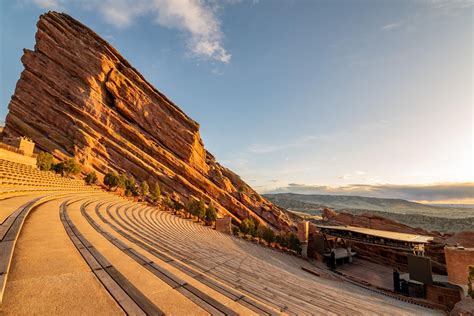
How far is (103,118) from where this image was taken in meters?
41.0

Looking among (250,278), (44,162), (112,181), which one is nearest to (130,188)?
(112,181)

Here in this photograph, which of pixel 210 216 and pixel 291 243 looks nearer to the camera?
pixel 291 243

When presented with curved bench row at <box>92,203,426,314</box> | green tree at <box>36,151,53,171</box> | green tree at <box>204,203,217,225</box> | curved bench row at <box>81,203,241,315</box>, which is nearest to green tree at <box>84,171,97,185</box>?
green tree at <box>36,151,53,171</box>

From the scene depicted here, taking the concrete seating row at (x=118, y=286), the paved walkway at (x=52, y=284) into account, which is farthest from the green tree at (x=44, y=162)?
the concrete seating row at (x=118, y=286)

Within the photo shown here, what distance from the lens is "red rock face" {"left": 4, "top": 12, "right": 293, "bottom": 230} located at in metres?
36.7

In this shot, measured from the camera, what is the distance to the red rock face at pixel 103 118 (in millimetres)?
36688

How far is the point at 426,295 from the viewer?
21.6 metres

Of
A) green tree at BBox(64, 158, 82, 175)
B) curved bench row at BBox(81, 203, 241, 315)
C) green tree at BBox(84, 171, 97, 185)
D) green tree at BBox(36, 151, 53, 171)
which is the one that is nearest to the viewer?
curved bench row at BBox(81, 203, 241, 315)

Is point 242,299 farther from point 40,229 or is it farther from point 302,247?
point 302,247

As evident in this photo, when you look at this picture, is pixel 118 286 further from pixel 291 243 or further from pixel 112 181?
pixel 291 243

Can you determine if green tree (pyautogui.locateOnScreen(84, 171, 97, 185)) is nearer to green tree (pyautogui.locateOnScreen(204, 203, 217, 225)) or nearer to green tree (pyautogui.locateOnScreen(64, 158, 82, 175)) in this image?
green tree (pyautogui.locateOnScreen(64, 158, 82, 175))

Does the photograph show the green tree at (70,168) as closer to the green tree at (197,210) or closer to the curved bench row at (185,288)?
the green tree at (197,210)

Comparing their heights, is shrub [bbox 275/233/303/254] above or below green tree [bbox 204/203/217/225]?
below

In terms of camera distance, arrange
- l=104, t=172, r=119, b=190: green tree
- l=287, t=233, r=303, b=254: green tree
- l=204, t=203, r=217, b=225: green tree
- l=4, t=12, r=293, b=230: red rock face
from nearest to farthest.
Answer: l=104, t=172, r=119, b=190: green tree
l=287, t=233, r=303, b=254: green tree
l=204, t=203, r=217, b=225: green tree
l=4, t=12, r=293, b=230: red rock face
